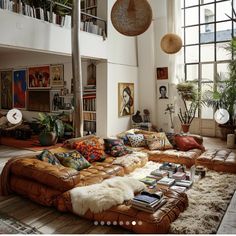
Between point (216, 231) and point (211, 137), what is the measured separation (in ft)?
19.2

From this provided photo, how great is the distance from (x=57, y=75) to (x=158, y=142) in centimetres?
444

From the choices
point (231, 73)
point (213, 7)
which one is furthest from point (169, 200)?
point (213, 7)

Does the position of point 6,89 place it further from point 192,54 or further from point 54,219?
point 54,219

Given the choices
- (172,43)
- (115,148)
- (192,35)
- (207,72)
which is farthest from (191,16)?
(115,148)

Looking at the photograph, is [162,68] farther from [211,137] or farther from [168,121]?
[211,137]

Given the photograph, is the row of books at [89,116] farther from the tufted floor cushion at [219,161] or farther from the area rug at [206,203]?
the tufted floor cushion at [219,161]

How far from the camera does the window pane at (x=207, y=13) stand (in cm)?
813

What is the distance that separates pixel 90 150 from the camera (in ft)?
15.3

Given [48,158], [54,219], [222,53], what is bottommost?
[54,219]

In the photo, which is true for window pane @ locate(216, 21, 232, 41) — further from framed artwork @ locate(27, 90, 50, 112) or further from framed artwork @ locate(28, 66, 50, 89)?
framed artwork @ locate(27, 90, 50, 112)

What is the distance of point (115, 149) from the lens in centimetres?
510

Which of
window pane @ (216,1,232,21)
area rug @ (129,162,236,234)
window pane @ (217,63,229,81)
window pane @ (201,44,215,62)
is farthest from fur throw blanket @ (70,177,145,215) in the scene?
window pane @ (216,1,232,21)

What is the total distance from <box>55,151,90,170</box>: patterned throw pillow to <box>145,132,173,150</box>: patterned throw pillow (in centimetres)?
187

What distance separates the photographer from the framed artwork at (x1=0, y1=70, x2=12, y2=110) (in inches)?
396
